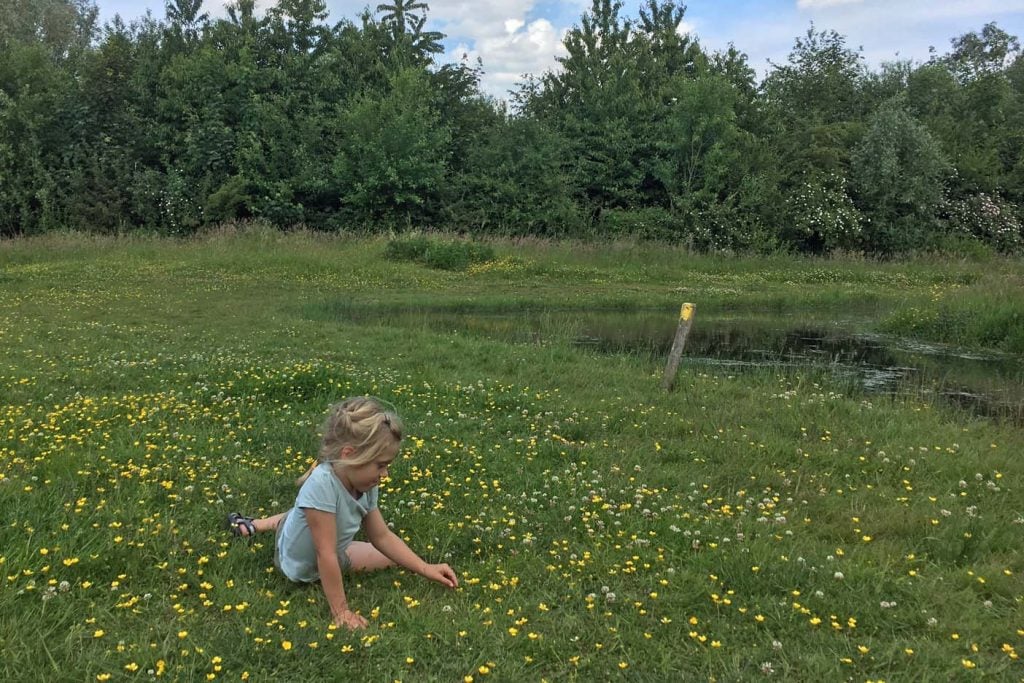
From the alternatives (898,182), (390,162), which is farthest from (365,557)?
(898,182)

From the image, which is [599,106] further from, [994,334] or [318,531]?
[318,531]

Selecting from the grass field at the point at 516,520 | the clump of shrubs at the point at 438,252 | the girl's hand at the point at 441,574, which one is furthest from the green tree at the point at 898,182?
the girl's hand at the point at 441,574

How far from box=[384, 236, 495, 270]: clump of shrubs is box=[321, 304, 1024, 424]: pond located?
794 centimetres

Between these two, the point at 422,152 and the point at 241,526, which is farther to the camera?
the point at 422,152

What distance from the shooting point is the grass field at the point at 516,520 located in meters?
3.97

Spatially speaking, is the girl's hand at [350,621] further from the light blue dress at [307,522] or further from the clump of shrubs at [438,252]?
the clump of shrubs at [438,252]

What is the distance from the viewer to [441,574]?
4660 millimetres

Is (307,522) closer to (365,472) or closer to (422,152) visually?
(365,472)

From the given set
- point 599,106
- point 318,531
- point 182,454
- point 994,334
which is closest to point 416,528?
point 318,531

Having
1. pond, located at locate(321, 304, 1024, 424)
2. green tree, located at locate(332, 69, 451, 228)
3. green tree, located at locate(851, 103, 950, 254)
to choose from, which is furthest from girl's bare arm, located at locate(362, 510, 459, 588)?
green tree, located at locate(851, 103, 950, 254)

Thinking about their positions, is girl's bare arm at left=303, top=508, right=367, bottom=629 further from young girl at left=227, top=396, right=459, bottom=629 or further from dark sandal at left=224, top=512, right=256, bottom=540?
dark sandal at left=224, top=512, right=256, bottom=540

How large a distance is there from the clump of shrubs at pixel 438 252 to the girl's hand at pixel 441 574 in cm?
2391

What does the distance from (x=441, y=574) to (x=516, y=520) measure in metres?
1.18

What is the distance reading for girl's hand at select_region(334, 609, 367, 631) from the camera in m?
4.09
